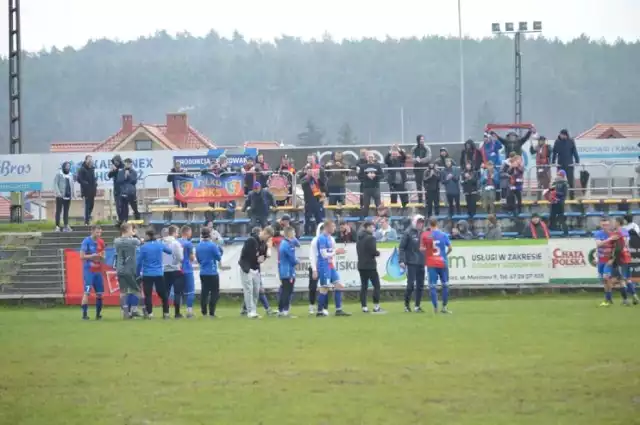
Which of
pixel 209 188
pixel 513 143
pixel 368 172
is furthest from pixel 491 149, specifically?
pixel 209 188

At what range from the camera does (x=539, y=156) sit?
3844cm

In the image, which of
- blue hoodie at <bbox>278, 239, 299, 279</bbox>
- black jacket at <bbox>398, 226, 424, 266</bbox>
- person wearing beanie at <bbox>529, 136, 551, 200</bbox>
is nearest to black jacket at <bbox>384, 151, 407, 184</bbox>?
person wearing beanie at <bbox>529, 136, 551, 200</bbox>

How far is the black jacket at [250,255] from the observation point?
26003 millimetres

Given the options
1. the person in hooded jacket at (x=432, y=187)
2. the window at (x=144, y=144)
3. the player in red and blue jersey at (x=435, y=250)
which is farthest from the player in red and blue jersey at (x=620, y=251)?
the window at (x=144, y=144)

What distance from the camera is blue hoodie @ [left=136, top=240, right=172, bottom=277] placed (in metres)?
25.7

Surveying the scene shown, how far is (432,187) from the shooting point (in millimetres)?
36438

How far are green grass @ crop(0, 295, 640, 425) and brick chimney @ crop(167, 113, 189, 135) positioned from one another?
66636 millimetres

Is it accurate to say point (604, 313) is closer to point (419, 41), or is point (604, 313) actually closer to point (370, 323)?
point (370, 323)

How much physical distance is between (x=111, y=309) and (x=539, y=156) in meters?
14.6

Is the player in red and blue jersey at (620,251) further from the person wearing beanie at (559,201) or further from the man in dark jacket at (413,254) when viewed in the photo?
the person wearing beanie at (559,201)

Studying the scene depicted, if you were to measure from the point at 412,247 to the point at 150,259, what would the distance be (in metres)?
5.53

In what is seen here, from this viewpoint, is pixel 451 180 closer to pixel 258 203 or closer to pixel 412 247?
pixel 258 203

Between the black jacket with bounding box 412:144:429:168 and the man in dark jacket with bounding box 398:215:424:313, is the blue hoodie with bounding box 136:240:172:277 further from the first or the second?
the black jacket with bounding box 412:144:429:168

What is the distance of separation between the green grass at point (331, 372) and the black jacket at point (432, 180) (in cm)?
1256
